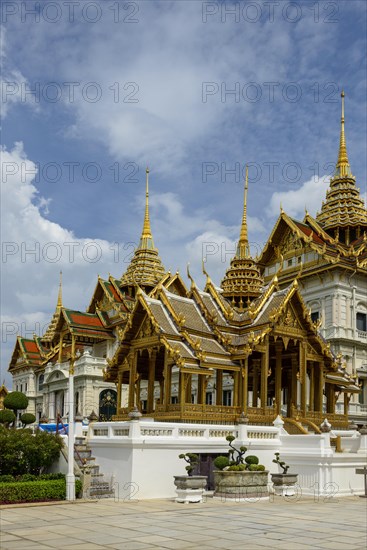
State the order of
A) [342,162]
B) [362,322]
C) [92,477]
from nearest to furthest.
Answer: [92,477], [362,322], [342,162]

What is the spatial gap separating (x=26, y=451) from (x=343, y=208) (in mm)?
37244

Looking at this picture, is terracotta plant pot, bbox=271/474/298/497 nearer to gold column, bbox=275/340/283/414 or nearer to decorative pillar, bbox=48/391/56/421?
gold column, bbox=275/340/283/414

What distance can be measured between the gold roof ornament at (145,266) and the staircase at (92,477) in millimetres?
42370

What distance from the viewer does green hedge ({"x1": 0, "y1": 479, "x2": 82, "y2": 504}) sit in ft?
55.7

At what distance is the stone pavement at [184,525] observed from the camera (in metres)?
11.3

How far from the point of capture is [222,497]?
18.5m

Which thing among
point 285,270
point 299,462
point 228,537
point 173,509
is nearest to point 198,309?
point 299,462

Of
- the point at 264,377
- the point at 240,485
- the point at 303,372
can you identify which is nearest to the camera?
the point at 240,485

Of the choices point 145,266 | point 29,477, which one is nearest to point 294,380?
point 29,477

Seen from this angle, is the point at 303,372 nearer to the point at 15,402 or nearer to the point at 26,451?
the point at 26,451

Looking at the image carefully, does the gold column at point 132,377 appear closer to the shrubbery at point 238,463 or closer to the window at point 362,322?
the shrubbery at point 238,463

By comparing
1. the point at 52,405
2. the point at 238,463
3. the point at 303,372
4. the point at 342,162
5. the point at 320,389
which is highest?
the point at 342,162

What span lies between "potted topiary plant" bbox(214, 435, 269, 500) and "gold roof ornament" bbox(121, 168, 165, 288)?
44.2 meters

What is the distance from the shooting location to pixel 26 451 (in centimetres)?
1902
